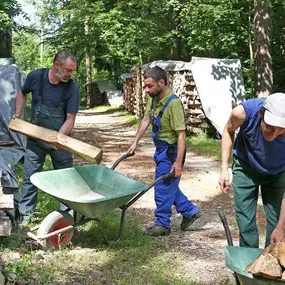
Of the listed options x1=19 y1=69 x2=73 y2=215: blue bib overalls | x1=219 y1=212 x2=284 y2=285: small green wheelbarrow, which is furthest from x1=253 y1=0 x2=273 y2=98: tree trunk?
x1=219 y1=212 x2=284 y2=285: small green wheelbarrow

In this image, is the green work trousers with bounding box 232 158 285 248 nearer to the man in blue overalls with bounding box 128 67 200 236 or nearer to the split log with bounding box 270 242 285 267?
the split log with bounding box 270 242 285 267

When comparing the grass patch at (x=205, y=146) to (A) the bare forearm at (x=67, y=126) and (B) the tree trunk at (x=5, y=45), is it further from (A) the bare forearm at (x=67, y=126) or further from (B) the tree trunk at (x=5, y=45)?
(B) the tree trunk at (x=5, y=45)

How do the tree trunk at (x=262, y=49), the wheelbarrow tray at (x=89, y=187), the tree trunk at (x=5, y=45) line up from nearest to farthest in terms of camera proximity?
1. the wheelbarrow tray at (x=89, y=187)
2. the tree trunk at (x=262, y=49)
3. the tree trunk at (x=5, y=45)

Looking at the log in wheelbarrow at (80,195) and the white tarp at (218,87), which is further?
the white tarp at (218,87)

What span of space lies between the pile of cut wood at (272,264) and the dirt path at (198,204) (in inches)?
52.9

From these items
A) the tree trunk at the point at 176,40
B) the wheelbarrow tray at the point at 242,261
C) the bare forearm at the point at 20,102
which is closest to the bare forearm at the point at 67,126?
the bare forearm at the point at 20,102

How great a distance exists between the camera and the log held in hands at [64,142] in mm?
4664

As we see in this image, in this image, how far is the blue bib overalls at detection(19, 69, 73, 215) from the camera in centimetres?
511

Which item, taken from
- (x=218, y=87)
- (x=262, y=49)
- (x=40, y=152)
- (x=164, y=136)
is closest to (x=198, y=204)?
(x=164, y=136)

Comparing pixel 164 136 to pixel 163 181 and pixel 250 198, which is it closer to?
pixel 163 181

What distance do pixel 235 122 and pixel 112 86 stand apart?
26.4 m

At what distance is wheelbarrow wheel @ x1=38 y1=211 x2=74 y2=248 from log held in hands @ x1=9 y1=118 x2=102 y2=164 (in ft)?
1.87

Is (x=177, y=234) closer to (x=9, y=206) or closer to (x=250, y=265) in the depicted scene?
(x=9, y=206)

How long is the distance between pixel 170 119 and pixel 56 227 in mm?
1502
